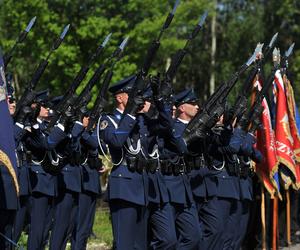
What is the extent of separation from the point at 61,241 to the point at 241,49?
27.3m

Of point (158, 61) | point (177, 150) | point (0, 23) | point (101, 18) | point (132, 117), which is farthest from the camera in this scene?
point (158, 61)

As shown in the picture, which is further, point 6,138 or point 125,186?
point 125,186

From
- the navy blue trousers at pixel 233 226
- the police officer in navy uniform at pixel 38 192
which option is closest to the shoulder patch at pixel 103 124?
the police officer in navy uniform at pixel 38 192

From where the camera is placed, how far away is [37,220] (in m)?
7.69

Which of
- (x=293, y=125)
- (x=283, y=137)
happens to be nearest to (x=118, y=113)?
(x=283, y=137)

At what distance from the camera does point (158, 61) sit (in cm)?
2925

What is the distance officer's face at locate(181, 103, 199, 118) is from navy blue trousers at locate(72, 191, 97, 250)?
5.36ft

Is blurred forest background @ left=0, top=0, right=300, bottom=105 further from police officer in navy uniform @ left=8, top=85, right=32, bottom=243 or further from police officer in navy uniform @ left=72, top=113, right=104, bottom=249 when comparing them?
police officer in navy uniform @ left=8, top=85, right=32, bottom=243

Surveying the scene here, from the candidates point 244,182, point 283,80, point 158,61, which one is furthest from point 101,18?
point 244,182

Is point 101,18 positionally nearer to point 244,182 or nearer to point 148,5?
point 148,5

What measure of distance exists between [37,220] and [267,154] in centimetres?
352

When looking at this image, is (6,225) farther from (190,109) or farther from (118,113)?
(190,109)

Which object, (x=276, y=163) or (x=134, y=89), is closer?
(x=134, y=89)

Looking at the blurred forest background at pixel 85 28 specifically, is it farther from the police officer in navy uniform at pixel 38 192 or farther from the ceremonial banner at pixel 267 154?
the police officer in navy uniform at pixel 38 192
